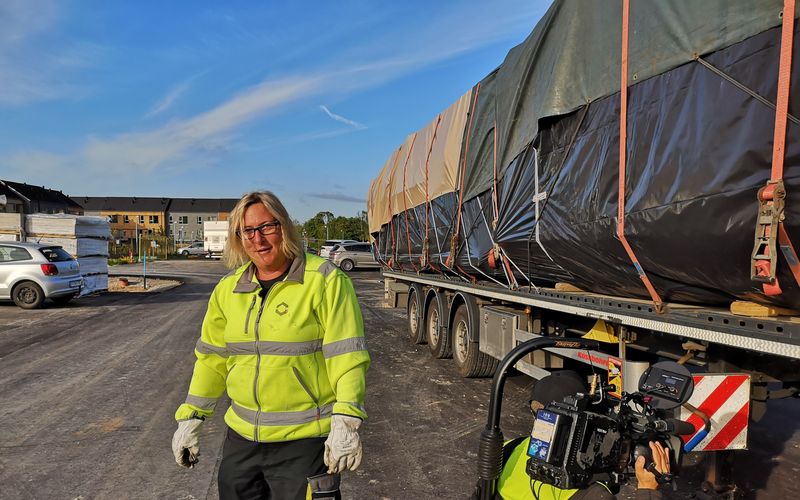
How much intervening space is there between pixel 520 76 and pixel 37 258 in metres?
13.7

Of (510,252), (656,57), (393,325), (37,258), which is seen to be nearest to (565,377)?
(656,57)

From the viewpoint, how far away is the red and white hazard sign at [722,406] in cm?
309

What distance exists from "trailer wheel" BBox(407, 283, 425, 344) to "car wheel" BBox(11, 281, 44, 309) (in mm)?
9711

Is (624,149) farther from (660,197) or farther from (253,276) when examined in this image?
(253,276)

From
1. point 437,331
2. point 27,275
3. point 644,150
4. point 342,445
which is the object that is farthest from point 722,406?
point 27,275

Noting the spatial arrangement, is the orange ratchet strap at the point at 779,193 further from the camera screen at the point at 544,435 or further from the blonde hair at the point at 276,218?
the blonde hair at the point at 276,218

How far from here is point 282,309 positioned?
7.67 ft

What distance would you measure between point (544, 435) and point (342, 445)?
0.84 metres

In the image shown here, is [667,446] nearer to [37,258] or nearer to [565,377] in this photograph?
[565,377]

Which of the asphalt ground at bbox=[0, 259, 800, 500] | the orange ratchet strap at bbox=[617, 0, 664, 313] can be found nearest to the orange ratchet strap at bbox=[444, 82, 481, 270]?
the asphalt ground at bbox=[0, 259, 800, 500]

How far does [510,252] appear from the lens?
18.3 ft

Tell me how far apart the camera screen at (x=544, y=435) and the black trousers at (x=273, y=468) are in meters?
0.99

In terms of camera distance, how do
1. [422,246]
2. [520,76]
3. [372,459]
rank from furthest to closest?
[422,246]
[520,76]
[372,459]

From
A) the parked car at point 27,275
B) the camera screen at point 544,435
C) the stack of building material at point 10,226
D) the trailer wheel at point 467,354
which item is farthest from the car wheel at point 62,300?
the camera screen at point 544,435
